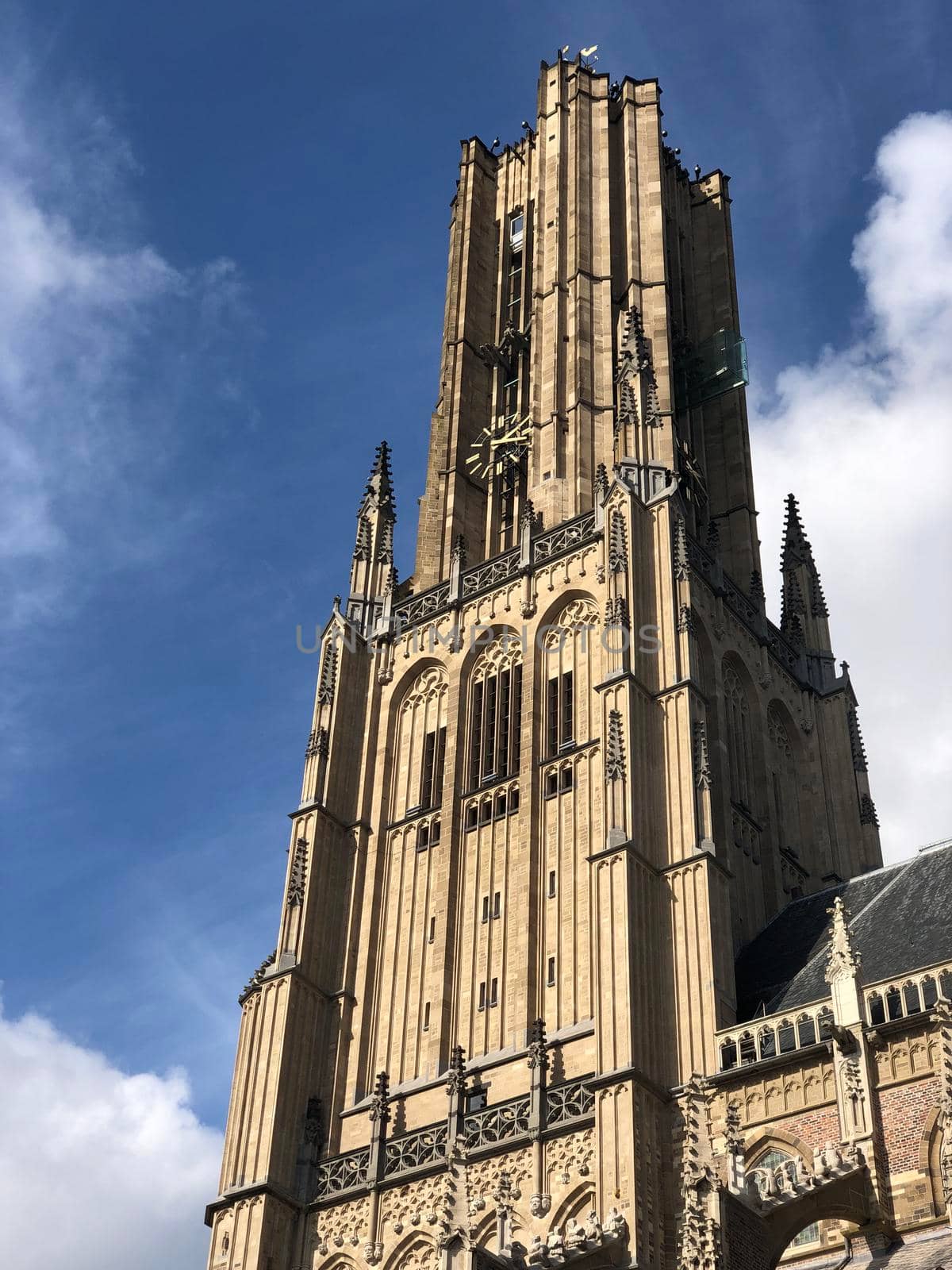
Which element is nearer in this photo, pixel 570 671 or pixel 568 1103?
pixel 568 1103

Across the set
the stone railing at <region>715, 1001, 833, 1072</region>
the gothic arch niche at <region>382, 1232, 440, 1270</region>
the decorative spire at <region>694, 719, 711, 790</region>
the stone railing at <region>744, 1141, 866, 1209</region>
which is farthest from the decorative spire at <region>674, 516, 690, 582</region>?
the gothic arch niche at <region>382, 1232, 440, 1270</region>

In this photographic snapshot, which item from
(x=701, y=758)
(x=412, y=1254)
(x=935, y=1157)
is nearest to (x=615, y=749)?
(x=701, y=758)

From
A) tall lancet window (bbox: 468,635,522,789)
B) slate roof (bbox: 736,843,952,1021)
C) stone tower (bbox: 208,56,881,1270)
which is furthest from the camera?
tall lancet window (bbox: 468,635,522,789)

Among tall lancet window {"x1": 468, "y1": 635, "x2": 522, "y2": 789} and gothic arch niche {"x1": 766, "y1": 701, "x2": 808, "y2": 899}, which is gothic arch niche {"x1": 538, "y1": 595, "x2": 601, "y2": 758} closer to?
tall lancet window {"x1": 468, "y1": 635, "x2": 522, "y2": 789}

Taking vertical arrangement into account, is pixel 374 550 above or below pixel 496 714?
above

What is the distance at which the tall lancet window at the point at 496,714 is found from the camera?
40.5 meters

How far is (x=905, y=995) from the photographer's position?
30.5 m

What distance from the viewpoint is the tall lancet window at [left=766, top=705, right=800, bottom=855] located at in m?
42.9

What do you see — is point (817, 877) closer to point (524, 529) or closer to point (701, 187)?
point (524, 529)

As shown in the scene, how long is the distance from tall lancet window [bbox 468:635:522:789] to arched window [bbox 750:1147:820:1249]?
11.8 metres

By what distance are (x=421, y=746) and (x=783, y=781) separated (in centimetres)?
910

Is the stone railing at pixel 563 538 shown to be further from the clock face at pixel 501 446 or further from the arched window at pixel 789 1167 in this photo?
the arched window at pixel 789 1167

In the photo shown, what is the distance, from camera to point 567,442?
47.5 m

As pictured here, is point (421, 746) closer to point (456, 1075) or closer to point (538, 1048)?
point (456, 1075)
